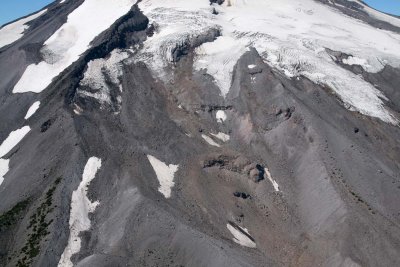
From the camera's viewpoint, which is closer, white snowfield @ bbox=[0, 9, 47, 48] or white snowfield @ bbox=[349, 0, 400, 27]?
white snowfield @ bbox=[0, 9, 47, 48]

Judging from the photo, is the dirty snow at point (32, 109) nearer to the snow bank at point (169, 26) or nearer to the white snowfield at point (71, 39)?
the white snowfield at point (71, 39)

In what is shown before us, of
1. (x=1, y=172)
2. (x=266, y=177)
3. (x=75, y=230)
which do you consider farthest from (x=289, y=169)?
(x=1, y=172)

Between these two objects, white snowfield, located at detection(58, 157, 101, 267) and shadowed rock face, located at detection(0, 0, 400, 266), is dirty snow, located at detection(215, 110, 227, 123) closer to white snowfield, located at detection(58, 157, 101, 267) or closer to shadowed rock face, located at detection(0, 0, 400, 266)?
shadowed rock face, located at detection(0, 0, 400, 266)

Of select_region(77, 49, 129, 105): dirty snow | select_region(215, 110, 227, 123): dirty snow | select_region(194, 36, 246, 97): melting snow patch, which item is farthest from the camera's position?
select_region(194, 36, 246, 97): melting snow patch

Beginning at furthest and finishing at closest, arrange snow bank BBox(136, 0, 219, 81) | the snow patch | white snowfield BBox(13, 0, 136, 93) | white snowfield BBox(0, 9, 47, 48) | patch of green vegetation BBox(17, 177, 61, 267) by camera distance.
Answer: white snowfield BBox(0, 9, 47, 48)
the snow patch
snow bank BBox(136, 0, 219, 81)
white snowfield BBox(13, 0, 136, 93)
patch of green vegetation BBox(17, 177, 61, 267)

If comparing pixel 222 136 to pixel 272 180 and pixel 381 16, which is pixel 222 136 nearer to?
pixel 272 180

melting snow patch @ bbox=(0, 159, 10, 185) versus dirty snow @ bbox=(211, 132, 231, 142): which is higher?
melting snow patch @ bbox=(0, 159, 10, 185)

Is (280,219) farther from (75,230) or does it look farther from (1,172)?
(1,172)

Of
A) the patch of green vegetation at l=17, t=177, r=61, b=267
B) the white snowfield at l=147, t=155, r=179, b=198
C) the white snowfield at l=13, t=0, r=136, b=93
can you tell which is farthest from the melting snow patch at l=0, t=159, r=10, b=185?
the white snowfield at l=147, t=155, r=179, b=198
